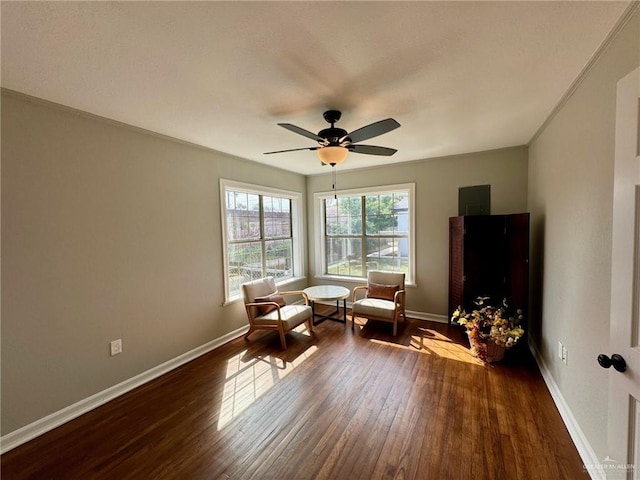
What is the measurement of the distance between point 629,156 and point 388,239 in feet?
11.8

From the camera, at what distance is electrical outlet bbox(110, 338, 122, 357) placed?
8.20 feet

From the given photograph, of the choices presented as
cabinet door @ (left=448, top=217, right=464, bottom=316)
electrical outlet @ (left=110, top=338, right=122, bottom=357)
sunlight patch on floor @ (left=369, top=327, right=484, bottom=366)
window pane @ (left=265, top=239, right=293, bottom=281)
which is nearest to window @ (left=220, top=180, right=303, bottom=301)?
window pane @ (left=265, top=239, right=293, bottom=281)

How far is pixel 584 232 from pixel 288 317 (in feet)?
9.69

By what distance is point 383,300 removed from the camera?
4.05 metres

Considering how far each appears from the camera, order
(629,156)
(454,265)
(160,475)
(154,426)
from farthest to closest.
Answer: (454,265) → (154,426) → (160,475) → (629,156)

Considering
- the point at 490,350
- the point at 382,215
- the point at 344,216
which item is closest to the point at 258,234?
the point at 344,216

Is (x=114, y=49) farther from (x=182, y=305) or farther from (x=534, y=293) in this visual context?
(x=534, y=293)

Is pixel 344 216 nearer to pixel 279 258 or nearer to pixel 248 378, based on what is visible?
pixel 279 258

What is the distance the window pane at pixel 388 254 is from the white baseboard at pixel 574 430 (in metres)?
2.23

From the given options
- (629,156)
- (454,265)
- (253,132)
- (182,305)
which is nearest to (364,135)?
(253,132)

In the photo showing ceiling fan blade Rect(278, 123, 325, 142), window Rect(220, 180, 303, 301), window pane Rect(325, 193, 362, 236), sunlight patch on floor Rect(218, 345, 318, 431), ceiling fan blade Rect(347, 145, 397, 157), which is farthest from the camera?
window pane Rect(325, 193, 362, 236)

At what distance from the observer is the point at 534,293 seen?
3.13 m

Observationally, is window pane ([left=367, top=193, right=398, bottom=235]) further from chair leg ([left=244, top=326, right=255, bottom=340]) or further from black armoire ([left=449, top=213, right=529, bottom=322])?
chair leg ([left=244, top=326, right=255, bottom=340])

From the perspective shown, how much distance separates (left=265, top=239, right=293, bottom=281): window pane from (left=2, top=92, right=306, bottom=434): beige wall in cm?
135
